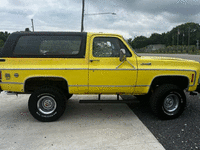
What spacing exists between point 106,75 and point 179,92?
1.74m

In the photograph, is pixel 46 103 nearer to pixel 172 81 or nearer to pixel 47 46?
pixel 47 46

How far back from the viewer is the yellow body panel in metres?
4.05

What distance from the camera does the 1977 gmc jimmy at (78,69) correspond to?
406cm

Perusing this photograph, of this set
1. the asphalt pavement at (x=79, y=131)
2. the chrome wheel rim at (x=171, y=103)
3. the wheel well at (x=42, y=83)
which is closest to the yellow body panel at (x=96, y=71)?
the wheel well at (x=42, y=83)

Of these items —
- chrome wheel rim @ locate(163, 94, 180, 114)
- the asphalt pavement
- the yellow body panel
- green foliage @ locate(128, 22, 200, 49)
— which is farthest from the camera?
green foliage @ locate(128, 22, 200, 49)

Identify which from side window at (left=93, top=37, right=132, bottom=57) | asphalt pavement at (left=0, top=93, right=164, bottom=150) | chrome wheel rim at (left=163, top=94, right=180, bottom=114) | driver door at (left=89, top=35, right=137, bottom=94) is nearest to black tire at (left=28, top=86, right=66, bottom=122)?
asphalt pavement at (left=0, top=93, right=164, bottom=150)

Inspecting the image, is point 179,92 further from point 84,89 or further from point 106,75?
point 84,89

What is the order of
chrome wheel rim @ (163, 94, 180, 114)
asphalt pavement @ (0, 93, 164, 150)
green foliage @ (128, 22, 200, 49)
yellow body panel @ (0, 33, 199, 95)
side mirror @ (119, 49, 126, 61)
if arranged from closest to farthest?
→ 1. asphalt pavement @ (0, 93, 164, 150)
2. side mirror @ (119, 49, 126, 61)
3. yellow body panel @ (0, 33, 199, 95)
4. chrome wheel rim @ (163, 94, 180, 114)
5. green foliage @ (128, 22, 200, 49)

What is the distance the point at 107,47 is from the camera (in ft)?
13.9

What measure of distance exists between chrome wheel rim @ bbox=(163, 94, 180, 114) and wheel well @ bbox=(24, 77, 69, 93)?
93.9 inches

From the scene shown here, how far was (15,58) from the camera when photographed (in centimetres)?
405

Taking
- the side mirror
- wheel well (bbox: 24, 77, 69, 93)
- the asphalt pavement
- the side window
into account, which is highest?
the side window

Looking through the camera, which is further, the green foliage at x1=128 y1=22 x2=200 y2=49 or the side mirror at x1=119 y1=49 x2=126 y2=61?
the green foliage at x1=128 y1=22 x2=200 y2=49

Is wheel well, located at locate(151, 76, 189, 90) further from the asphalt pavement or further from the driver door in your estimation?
the asphalt pavement
